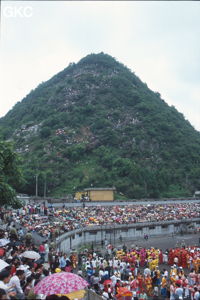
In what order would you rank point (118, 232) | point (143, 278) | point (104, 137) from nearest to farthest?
1. point (143, 278)
2. point (118, 232)
3. point (104, 137)

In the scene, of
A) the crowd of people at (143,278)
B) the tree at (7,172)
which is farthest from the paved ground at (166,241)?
the tree at (7,172)

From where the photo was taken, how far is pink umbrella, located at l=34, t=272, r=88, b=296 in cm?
855

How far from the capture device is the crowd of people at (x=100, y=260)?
11.3m

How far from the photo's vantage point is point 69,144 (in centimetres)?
8931

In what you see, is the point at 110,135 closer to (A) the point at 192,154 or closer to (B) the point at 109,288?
(A) the point at 192,154

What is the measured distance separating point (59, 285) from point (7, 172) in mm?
14903

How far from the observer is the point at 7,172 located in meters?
22.7

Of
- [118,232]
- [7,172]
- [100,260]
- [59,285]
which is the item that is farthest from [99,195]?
[59,285]

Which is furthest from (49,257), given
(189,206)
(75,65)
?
(75,65)

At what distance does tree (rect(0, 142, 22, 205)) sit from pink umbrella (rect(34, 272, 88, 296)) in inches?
450

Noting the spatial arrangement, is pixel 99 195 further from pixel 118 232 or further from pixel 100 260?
pixel 100 260

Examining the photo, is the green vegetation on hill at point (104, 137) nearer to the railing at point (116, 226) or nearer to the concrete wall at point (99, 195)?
the concrete wall at point (99, 195)

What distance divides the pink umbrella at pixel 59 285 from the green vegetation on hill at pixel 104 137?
49665 millimetres

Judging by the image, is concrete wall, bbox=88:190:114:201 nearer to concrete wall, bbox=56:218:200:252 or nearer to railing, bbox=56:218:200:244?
concrete wall, bbox=56:218:200:252
